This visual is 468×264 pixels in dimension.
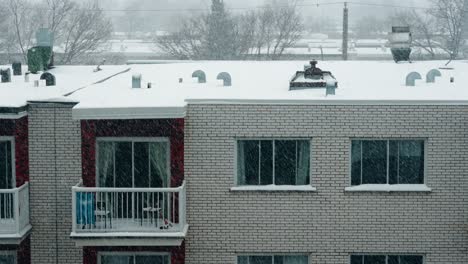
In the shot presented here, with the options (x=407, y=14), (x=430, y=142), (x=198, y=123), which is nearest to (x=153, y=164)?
(x=198, y=123)

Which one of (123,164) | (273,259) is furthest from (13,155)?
(273,259)

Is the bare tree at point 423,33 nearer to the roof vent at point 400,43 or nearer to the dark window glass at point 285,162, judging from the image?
the roof vent at point 400,43

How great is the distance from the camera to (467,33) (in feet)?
267

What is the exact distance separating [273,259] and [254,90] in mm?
4037

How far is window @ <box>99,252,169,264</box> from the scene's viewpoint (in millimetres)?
16516

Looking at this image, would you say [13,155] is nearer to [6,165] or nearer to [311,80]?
[6,165]

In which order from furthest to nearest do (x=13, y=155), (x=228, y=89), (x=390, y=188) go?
(x=228, y=89), (x=13, y=155), (x=390, y=188)

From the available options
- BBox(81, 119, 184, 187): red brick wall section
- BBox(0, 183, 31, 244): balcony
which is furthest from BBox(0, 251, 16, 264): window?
BBox(81, 119, 184, 187): red brick wall section

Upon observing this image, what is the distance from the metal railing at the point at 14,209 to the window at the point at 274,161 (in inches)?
185

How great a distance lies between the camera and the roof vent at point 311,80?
18.2m

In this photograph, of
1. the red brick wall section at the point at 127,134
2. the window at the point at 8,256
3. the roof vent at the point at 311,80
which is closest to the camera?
the red brick wall section at the point at 127,134

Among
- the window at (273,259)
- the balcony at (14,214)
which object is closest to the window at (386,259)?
the window at (273,259)

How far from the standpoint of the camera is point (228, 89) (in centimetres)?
1844

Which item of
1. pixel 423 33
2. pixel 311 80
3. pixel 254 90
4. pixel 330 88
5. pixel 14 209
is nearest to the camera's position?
pixel 14 209
